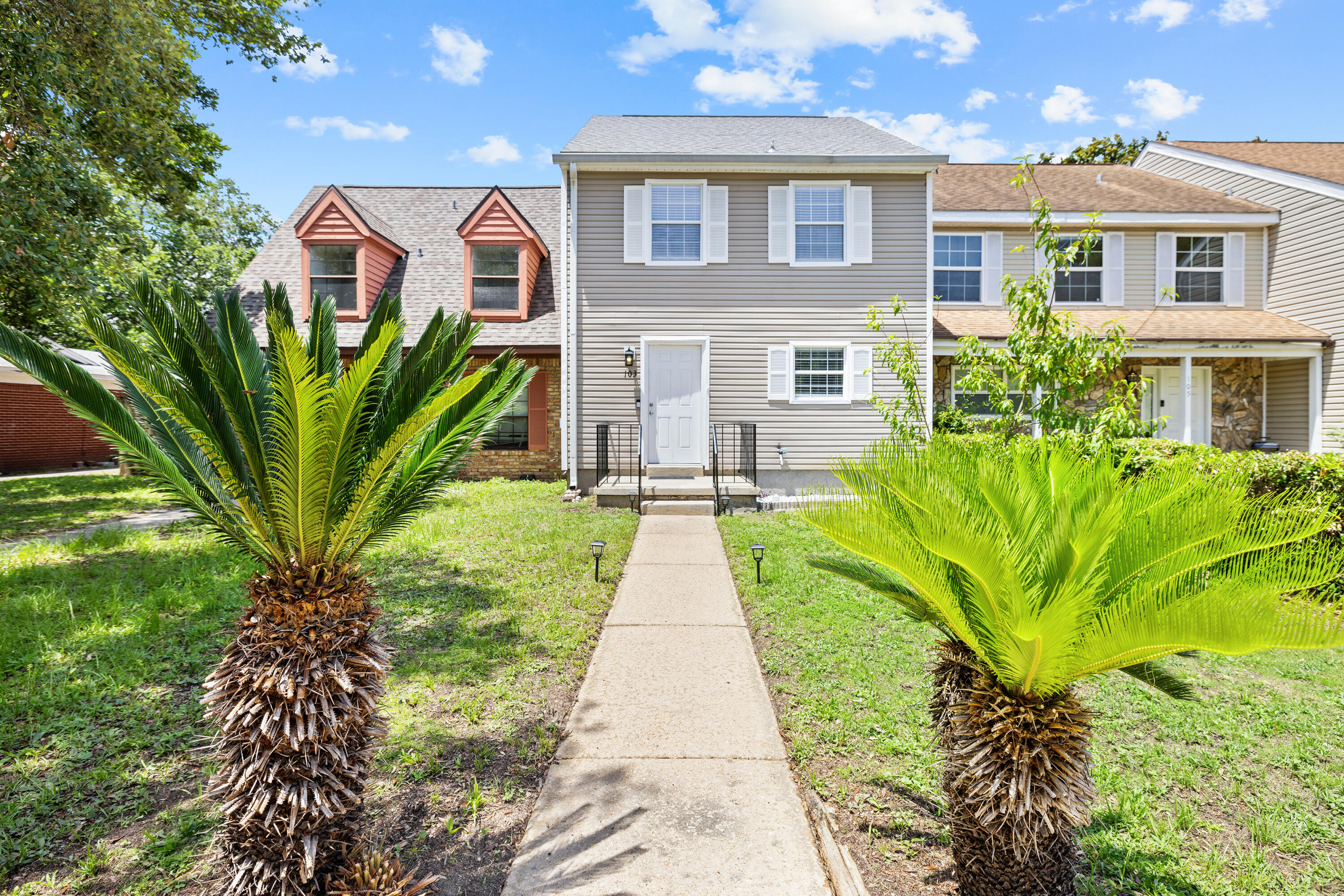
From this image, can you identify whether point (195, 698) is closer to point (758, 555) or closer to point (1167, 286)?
point (758, 555)

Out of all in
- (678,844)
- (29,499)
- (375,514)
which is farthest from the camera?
(29,499)

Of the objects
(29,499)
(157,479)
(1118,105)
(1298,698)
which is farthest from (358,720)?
(1118,105)

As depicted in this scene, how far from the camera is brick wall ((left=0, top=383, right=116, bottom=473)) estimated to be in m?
17.4

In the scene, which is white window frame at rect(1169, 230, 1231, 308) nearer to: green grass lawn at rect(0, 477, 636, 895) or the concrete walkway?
green grass lawn at rect(0, 477, 636, 895)

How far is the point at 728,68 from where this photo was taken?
16.2 m

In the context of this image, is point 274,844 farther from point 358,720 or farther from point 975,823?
point 975,823

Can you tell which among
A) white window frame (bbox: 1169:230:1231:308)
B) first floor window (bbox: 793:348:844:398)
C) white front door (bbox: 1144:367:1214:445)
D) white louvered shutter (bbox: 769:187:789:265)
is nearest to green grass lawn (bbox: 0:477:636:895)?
first floor window (bbox: 793:348:844:398)

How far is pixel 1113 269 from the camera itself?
527 inches

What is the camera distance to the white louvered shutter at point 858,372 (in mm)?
11359

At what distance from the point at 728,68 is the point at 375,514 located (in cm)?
1714

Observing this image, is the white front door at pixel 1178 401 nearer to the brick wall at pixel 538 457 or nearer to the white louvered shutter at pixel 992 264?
the white louvered shutter at pixel 992 264

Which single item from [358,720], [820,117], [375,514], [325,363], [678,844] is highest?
[820,117]

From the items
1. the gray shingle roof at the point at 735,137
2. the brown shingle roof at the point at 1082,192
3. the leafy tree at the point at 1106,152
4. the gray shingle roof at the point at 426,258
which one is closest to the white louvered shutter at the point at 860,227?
the gray shingle roof at the point at 735,137

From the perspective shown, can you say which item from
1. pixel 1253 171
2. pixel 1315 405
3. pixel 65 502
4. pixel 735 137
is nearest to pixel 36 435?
pixel 65 502
